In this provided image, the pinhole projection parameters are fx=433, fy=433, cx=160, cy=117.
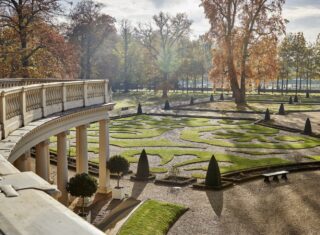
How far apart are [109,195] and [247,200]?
7235mm

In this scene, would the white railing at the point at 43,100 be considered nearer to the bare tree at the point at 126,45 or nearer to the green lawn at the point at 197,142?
the green lawn at the point at 197,142

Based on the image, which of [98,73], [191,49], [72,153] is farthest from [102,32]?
[72,153]

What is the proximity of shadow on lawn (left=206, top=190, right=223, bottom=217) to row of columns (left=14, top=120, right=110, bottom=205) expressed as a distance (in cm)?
552

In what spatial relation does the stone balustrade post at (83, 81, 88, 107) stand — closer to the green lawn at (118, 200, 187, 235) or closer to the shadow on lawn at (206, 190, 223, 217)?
the green lawn at (118, 200, 187, 235)

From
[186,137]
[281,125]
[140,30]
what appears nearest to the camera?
[186,137]

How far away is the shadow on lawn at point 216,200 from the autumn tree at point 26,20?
66.1ft

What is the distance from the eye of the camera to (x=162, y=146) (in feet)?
121

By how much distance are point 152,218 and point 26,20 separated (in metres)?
26.3

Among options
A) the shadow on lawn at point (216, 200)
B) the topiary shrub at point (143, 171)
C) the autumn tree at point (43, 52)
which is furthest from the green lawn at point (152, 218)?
the autumn tree at point (43, 52)

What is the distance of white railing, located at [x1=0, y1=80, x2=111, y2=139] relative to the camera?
11.8 m

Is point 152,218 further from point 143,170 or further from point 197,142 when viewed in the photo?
point 197,142

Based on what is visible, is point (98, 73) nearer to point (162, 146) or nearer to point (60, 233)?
point (162, 146)

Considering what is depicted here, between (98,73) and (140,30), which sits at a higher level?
(140,30)

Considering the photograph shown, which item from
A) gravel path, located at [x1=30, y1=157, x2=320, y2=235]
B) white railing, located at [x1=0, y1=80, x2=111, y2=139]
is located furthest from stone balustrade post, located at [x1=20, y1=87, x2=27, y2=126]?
gravel path, located at [x1=30, y1=157, x2=320, y2=235]
